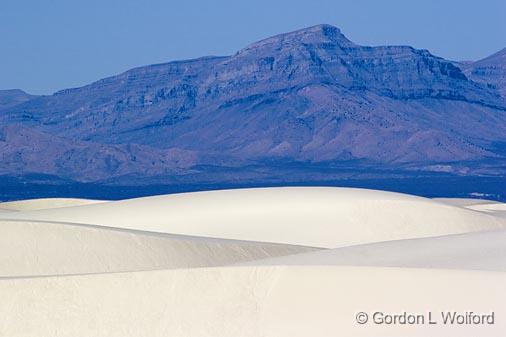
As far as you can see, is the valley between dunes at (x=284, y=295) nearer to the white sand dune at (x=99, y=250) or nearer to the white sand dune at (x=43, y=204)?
the white sand dune at (x=99, y=250)

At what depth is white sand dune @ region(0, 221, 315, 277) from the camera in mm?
31953

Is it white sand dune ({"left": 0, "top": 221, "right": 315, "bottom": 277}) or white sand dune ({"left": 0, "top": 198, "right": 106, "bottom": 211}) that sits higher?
white sand dune ({"left": 0, "top": 198, "right": 106, "bottom": 211})

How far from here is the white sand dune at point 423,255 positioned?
23047 millimetres

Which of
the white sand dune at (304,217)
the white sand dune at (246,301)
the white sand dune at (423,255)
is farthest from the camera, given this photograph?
the white sand dune at (304,217)

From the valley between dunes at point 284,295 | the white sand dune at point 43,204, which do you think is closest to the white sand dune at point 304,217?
the valley between dunes at point 284,295

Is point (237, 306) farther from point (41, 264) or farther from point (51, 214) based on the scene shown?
point (51, 214)

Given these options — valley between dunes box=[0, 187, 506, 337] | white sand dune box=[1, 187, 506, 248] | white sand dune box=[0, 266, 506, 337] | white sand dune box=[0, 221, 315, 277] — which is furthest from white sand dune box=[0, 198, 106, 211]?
white sand dune box=[0, 266, 506, 337]

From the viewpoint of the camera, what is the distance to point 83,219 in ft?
148

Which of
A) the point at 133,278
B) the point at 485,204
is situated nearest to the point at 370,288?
the point at 133,278

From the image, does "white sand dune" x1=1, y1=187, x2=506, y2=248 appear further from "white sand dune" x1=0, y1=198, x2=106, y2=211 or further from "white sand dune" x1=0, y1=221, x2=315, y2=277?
"white sand dune" x1=0, y1=198, x2=106, y2=211

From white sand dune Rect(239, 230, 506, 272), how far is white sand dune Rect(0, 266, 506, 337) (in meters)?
0.93

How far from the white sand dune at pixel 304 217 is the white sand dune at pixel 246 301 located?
18.6 meters

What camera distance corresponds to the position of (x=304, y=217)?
1700 inches

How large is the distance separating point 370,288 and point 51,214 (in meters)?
26.7
